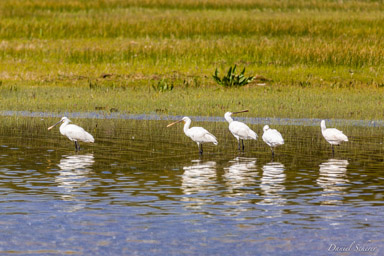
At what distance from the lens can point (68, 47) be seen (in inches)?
1905

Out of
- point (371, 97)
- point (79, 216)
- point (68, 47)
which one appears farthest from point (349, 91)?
point (79, 216)

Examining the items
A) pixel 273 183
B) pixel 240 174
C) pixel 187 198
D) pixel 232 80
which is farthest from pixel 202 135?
pixel 232 80

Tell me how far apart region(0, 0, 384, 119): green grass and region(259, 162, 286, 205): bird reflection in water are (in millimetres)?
12163

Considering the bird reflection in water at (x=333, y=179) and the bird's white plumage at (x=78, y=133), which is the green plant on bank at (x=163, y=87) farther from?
the bird reflection in water at (x=333, y=179)

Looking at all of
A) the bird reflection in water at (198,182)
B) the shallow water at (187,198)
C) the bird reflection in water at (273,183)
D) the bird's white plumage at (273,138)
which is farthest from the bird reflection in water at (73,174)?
the bird's white plumage at (273,138)

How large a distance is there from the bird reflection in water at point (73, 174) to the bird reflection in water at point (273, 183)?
3.17m

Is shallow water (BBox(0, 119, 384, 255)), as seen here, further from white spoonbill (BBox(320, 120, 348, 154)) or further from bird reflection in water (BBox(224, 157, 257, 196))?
white spoonbill (BBox(320, 120, 348, 154))

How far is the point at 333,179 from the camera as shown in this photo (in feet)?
53.5

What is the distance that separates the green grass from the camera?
33.0m

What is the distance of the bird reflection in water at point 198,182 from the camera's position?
13949 mm

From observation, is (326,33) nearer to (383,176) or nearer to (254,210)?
(383,176)

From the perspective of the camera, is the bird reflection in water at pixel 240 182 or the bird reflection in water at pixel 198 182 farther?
the bird reflection in water at pixel 198 182

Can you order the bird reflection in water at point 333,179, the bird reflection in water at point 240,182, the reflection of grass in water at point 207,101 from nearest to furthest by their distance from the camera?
the bird reflection in water at point 240,182 → the bird reflection in water at point 333,179 → the reflection of grass in water at point 207,101

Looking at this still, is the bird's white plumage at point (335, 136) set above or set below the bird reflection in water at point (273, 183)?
above
